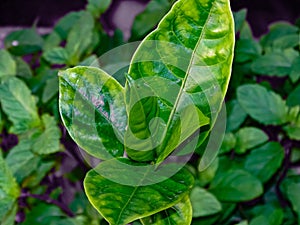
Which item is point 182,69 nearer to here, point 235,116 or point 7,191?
point 7,191

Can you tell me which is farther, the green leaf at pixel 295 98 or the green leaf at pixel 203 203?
the green leaf at pixel 295 98

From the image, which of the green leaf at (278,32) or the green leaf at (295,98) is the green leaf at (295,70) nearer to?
the green leaf at (295,98)

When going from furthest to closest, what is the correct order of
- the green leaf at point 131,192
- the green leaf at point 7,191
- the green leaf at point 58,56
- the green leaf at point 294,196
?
the green leaf at point 58,56, the green leaf at point 294,196, the green leaf at point 7,191, the green leaf at point 131,192

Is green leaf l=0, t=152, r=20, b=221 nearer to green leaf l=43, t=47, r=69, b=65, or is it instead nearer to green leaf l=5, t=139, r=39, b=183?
green leaf l=5, t=139, r=39, b=183

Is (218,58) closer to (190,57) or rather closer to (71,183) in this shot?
(190,57)

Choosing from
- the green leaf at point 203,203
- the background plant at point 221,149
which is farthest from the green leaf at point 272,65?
the green leaf at point 203,203

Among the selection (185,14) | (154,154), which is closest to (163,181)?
(154,154)

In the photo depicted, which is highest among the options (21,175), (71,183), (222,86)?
(222,86)

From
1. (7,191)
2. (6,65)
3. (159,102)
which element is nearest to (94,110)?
(159,102)
